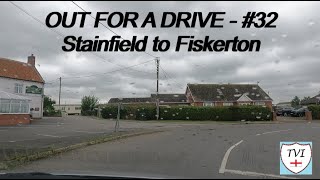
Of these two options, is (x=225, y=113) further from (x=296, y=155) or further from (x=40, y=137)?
(x=296, y=155)

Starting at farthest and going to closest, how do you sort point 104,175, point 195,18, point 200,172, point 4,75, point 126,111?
point 126,111, point 4,75, point 200,172, point 195,18, point 104,175

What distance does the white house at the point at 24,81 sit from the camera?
53406 mm

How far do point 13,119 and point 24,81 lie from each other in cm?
1525

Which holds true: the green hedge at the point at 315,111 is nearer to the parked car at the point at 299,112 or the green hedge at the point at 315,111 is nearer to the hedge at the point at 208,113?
the parked car at the point at 299,112

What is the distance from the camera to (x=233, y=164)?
11.8m

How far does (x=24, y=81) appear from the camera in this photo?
5672 cm

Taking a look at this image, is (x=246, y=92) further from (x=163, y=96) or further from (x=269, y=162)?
(x=269, y=162)

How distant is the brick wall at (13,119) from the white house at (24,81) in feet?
27.8

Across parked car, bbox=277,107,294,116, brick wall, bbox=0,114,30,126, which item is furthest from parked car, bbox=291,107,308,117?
brick wall, bbox=0,114,30,126

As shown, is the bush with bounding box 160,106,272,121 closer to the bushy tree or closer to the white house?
the white house

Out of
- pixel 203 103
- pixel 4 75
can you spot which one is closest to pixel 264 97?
pixel 203 103

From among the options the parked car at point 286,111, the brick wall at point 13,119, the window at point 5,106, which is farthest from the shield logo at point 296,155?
the parked car at point 286,111

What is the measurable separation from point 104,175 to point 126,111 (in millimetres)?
59976

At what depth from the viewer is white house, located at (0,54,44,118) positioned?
175 ft
